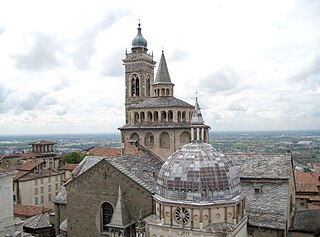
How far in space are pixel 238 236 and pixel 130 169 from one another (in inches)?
403

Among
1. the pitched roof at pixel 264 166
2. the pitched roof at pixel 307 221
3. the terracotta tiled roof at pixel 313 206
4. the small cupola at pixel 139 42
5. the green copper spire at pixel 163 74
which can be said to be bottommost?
the terracotta tiled roof at pixel 313 206

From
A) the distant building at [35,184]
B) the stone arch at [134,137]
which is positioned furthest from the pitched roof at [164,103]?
the distant building at [35,184]

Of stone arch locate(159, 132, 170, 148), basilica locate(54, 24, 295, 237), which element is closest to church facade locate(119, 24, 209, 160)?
stone arch locate(159, 132, 170, 148)

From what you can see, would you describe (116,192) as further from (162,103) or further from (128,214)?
(162,103)

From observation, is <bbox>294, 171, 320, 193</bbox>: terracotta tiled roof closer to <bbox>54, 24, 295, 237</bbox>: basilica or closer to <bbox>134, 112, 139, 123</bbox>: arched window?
<bbox>54, 24, 295, 237</bbox>: basilica

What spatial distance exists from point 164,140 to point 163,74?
8736 mm

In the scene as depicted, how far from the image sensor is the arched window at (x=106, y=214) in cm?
3000

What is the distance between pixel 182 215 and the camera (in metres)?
25.0

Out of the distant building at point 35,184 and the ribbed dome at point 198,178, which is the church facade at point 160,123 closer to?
the ribbed dome at point 198,178

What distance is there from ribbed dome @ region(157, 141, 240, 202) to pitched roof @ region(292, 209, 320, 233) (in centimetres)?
1105

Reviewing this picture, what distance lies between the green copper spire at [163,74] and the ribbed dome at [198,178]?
17.3 m

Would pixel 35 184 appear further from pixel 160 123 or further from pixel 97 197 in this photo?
pixel 97 197

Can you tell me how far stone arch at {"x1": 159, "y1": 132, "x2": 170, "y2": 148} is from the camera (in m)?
39.4

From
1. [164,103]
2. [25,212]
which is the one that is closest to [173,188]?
[164,103]
